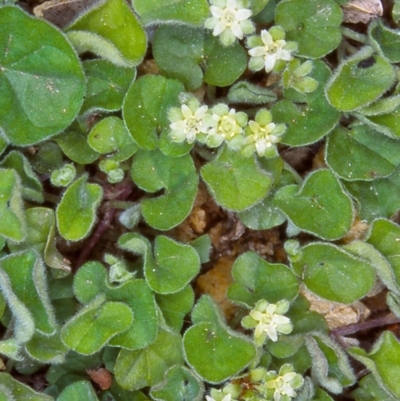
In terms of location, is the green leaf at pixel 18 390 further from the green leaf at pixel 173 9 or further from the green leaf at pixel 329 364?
the green leaf at pixel 173 9

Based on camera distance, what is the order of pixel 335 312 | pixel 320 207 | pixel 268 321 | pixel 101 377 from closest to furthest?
pixel 268 321 < pixel 320 207 < pixel 101 377 < pixel 335 312

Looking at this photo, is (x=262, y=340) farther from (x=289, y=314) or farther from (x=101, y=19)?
(x=101, y=19)

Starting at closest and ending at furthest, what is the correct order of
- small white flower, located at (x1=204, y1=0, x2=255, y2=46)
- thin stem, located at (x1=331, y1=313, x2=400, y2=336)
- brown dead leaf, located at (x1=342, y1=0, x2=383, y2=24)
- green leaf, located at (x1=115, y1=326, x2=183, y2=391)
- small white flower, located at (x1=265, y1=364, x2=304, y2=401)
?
small white flower, located at (x1=204, y1=0, x2=255, y2=46), small white flower, located at (x1=265, y1=364, x2=304, y2=401), green leaf, located at (x1=115, y1=326, x2=183, y2=391), brown dead leaf, located at (x1=342, y1=0, x2=383, y2=24), thin stem, located at (x1=331, y1=313, x2=400, y2=336)

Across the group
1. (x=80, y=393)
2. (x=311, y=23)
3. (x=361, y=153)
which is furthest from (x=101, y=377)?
(x=311, y=23)

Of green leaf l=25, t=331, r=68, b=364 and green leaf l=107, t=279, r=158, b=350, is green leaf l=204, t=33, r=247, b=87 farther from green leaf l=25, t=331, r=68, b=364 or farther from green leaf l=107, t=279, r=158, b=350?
green leaf l=25, t=331, r=68, b=364

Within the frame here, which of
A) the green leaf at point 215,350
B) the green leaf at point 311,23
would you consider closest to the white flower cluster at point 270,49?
the green leaf at point 311,23

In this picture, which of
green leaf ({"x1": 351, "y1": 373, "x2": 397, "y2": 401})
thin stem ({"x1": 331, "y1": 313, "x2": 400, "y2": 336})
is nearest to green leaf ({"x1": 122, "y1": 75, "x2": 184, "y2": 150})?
thin stem ({"x1": 331, "y1": 313, "x2": 400, "y2": 336})

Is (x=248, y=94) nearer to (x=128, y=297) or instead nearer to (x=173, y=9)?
(x=173, y=9)
